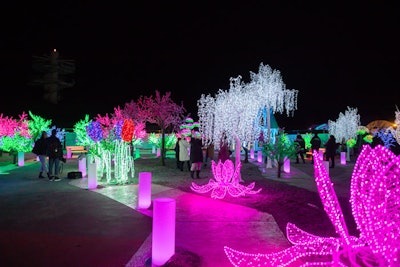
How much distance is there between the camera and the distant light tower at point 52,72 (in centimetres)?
6219

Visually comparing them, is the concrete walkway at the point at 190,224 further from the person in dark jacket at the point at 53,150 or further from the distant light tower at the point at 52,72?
the distant light tower at the point at 52,72

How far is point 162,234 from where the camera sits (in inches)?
184

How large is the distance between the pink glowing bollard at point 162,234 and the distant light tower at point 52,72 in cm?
6374

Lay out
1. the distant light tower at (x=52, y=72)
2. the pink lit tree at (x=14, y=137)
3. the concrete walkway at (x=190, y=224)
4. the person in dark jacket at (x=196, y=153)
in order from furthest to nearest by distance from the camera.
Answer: the distant light tower at (x=52, y=72) → the pink lit tree at (x=14, y=137) → the person in dark jacket at (x=196, y=153) → the concrete walkway at (x=190, y=224)

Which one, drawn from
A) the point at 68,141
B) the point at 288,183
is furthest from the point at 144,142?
the point at 288,183

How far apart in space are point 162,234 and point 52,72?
211 feet

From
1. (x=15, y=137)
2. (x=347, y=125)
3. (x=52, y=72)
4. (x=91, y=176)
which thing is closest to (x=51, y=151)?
(x=91, y=176)

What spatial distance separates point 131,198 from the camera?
9320 millimetres

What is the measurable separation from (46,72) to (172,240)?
65206mm

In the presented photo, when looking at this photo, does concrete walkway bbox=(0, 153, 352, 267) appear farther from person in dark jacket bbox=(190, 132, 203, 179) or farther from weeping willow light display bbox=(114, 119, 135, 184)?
person in dark jacket bbox=(190, 132, 203, 179)

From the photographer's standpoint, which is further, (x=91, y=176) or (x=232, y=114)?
(x=232, y=114)

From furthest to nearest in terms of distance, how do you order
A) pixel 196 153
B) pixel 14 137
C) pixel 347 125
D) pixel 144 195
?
1. pixel 347 125
2. pixel 14 137
3. pixel 196 153
4. pixel 144 195

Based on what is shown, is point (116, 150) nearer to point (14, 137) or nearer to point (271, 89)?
point (271, 89)

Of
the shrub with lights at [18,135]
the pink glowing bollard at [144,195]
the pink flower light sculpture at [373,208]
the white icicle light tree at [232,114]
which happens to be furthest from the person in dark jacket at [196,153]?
the shrub with lights at [18,135]
